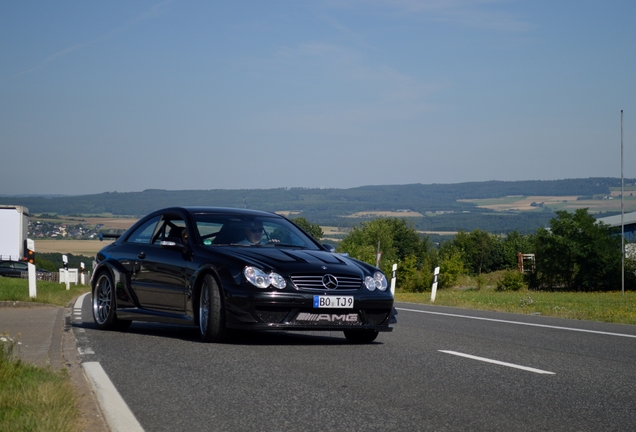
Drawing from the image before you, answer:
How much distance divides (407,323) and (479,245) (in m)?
163

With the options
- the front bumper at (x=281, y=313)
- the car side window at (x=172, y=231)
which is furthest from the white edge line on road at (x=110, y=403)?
the car side window at (x=172, y=231)

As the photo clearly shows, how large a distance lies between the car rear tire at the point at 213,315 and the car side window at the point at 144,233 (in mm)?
2064

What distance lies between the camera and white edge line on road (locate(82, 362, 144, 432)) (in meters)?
5.12

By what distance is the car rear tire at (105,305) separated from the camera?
447 inches

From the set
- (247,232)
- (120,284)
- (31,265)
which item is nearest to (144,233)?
(120,284)

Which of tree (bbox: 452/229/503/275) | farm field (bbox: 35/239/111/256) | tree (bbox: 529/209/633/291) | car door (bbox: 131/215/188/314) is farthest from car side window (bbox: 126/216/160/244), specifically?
tree (bbox: 452/229/503/275)

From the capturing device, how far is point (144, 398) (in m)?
6.11

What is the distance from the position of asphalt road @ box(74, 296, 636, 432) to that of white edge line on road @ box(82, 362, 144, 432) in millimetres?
68

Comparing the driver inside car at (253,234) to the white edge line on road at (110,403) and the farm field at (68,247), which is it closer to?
the white edge line on road at (110,403)

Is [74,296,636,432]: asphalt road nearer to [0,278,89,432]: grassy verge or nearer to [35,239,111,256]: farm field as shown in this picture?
[0,278,89,432]: grassy verge

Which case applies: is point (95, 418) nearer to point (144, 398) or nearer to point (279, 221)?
point (144, 398)

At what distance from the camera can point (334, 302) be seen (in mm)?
9133

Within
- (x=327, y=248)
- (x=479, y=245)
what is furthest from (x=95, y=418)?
(x=479, y=245)

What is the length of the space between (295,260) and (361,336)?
1196 mm
